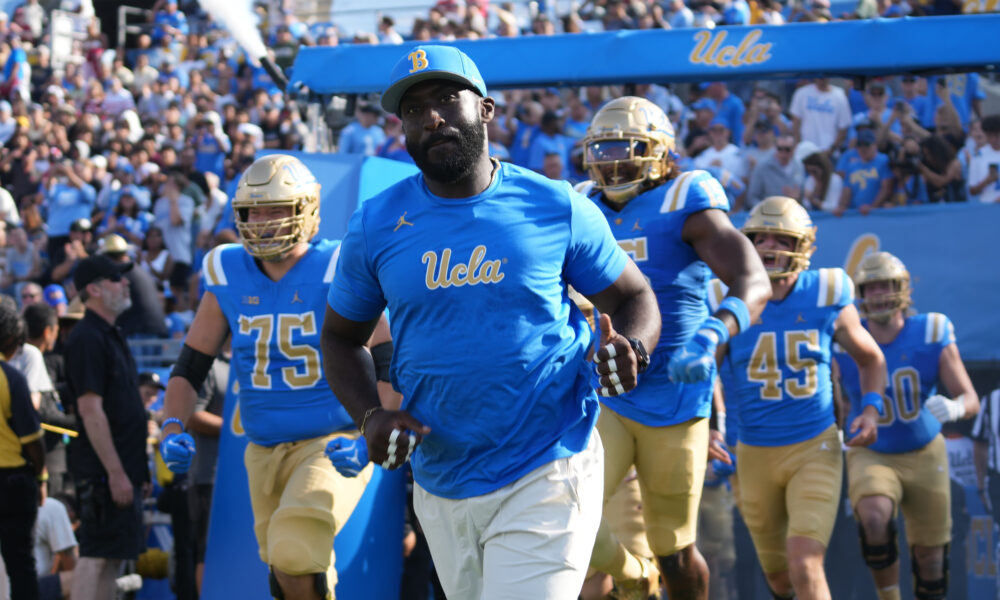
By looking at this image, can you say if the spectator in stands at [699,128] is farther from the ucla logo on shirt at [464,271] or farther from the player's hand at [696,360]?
the ucla logo on shirt at [464,271]

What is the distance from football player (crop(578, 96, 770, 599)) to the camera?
15.8 ft

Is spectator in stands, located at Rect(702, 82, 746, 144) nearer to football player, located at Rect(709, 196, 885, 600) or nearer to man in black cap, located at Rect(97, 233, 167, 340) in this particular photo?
football player, located at Rect(709, 196, 885, 600)

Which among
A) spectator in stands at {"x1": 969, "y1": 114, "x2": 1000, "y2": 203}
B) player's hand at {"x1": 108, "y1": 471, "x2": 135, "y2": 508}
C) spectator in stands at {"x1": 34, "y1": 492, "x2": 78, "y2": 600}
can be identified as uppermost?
spectator in stands at {"x1": 969, "y1": 114, "x2": 1000, "y2": 203}

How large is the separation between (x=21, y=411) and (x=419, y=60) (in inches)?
158

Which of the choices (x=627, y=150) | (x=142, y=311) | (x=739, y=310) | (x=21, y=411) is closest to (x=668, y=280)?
(x=627, y=150)

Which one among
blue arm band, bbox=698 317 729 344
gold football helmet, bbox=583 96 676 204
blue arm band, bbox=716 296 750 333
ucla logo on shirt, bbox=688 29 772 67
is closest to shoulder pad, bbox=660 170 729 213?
gold football helmet, bbox=583 96 676 204

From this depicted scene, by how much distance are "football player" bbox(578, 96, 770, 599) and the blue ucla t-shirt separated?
4203mm

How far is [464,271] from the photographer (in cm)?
321

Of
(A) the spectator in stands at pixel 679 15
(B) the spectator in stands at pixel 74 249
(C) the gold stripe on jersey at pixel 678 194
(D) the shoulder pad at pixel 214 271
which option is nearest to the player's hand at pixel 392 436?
(C) the gold stripe on jersey at pixel 678 194

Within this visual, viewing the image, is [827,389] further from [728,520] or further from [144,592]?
[144,592]

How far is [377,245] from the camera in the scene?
333 cm

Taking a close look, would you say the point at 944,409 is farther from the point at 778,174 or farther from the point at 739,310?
the point at 778,174

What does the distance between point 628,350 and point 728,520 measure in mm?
4750

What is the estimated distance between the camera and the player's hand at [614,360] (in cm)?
301
